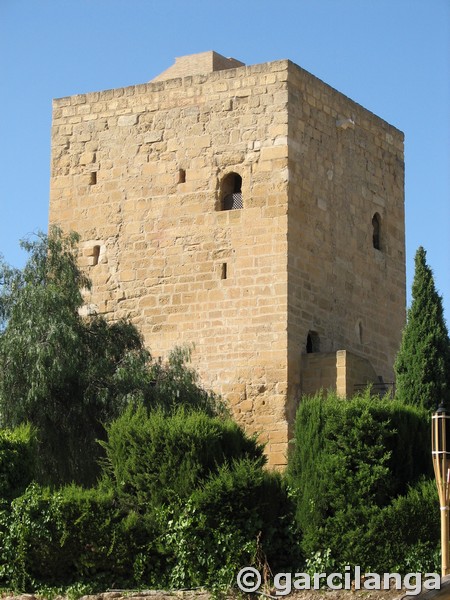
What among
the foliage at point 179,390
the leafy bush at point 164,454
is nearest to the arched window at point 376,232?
the foliage at point 179,390

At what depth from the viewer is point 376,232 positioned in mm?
22406

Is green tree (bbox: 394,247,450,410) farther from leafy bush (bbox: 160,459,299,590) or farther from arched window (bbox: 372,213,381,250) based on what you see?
arched window (bbox: 372,213,381,250)

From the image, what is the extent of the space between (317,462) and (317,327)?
4.70 meters

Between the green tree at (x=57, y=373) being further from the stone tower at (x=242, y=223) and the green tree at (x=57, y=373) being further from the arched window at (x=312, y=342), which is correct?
the arched window at (x=312, y=342)

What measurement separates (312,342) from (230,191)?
224 centimetres

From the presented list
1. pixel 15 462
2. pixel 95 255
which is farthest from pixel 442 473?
pixel 95 255

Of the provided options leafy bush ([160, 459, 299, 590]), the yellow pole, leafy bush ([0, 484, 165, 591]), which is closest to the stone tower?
leafy bush ([160, 459, 299, 590])

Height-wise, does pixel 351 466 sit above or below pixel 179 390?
below

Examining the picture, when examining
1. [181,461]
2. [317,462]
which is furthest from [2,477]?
[317,462]

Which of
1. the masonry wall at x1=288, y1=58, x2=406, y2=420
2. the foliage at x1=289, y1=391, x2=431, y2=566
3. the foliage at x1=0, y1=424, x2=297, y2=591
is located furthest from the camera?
the masonry wall at x1=288, y1=58, x2=406, y2=420

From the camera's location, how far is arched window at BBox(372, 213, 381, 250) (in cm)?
2229

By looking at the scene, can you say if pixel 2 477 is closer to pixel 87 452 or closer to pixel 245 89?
pixel 87 452

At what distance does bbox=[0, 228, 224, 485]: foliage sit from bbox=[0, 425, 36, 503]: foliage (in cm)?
156

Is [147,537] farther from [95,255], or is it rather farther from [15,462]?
[95,255]
